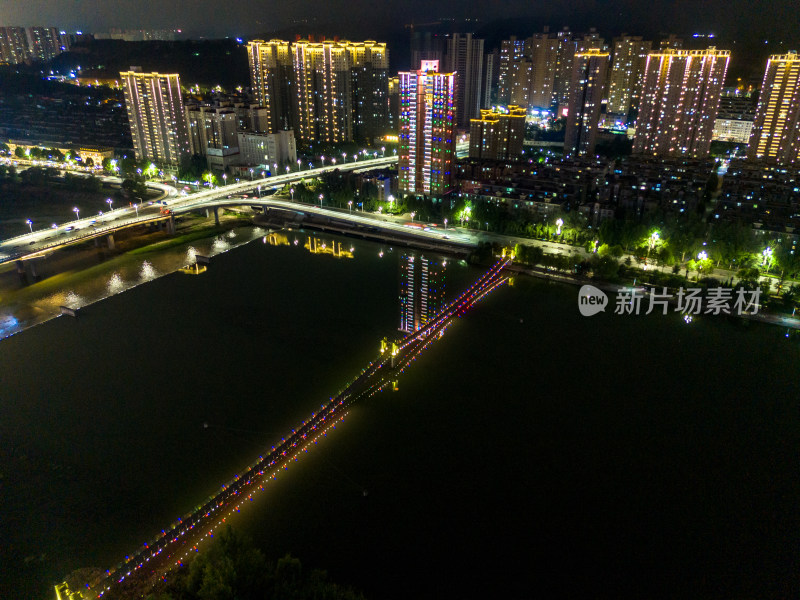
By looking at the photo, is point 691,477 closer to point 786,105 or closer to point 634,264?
point 634,264

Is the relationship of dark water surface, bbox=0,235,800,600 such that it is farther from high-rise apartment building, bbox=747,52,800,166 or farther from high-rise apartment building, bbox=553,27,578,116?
high-rise apartment building, bbox=553,27,578,116

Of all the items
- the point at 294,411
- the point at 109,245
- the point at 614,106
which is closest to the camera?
the point at 294,411

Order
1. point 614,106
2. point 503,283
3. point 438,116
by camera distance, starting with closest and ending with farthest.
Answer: point 503,283
point 438,116
point 614,106

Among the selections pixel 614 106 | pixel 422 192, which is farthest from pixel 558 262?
pixel 614 106

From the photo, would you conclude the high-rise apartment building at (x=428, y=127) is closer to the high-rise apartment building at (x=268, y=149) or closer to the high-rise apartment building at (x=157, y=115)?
A: the high-rise apartment building at (x=268, y=149)

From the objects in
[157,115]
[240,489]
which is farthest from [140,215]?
[240,489]

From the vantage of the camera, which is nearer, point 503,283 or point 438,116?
point 503,283

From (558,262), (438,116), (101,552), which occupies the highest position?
(438,116)

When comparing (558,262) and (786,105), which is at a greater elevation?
(786,105)
